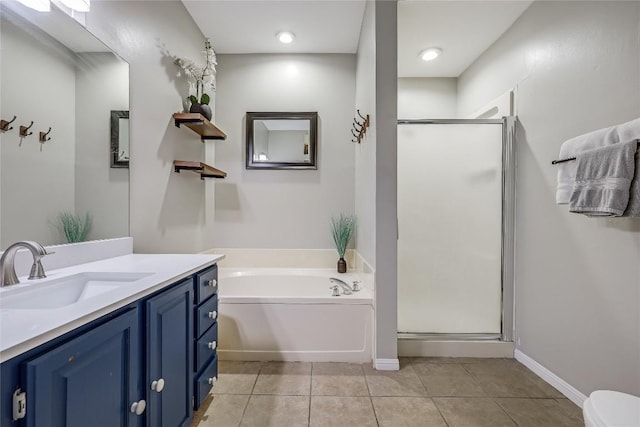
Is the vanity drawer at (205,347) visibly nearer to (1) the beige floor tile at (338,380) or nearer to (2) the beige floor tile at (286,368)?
(2) the beige floor tile at (286,368)

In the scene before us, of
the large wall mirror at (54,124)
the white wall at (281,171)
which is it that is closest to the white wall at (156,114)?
the large wall mirror at (54,124)

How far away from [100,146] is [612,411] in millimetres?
2304

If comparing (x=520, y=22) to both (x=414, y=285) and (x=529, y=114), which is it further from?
(x=414, y=285)

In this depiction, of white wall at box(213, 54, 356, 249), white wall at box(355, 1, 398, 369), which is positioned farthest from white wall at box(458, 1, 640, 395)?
white wall at box(213, 54, 356, 249)

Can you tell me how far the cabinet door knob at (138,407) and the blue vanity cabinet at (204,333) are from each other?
1.29 feet

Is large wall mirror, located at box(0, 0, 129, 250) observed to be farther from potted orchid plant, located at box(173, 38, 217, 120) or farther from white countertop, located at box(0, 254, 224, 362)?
potted orchid plant, located at box(173, 38, 217, 120)

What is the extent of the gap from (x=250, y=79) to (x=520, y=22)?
239 centimetres

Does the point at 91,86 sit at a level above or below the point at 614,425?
above

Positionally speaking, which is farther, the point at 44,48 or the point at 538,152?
the point at 538,152

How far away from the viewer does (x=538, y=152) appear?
1.84 meters

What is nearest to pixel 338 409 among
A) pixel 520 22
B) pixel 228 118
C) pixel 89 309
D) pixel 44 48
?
pixel 89 309

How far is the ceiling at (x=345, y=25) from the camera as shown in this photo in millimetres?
2074

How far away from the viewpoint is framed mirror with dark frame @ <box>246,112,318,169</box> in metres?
2.86

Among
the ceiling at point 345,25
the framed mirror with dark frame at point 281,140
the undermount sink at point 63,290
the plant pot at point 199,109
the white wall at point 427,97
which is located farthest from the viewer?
the white wall at point 427,97
